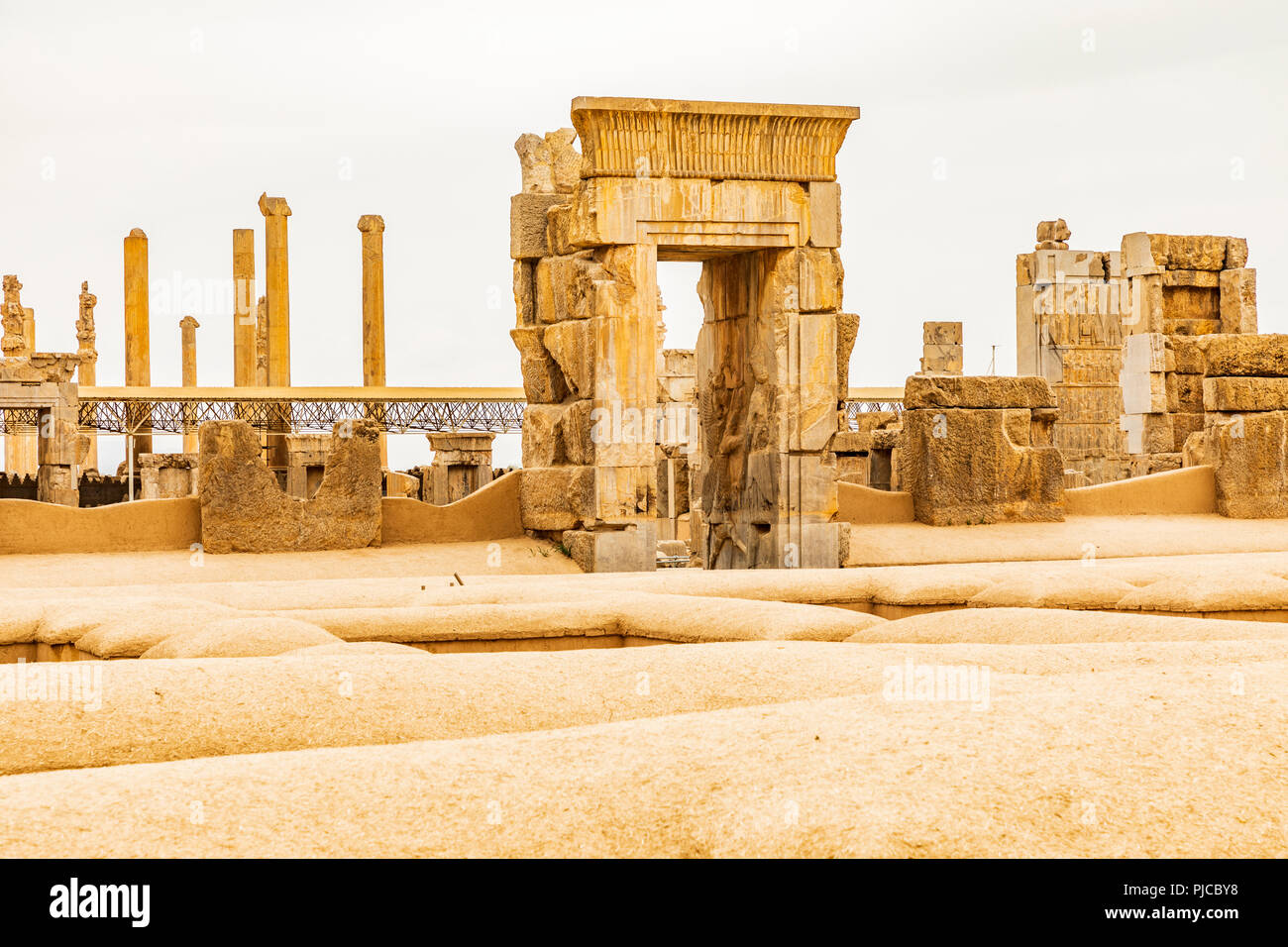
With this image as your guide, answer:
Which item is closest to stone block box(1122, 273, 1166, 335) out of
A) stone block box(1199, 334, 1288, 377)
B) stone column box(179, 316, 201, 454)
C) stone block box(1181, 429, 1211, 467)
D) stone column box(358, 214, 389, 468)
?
stone block box(1181, 429, 1211, 467)

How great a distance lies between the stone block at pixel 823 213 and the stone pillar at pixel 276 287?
90.5 ft

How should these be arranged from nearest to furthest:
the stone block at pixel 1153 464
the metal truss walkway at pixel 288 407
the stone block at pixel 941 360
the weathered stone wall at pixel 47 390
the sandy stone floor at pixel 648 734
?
the sandy stone floor at pixel 648 734 < the stone block at pixel 1153 464 < the stone block at pixel 941 360 < the weathered stone wall at pixel 47 390 < the metal truss walkway at pixel 288 407

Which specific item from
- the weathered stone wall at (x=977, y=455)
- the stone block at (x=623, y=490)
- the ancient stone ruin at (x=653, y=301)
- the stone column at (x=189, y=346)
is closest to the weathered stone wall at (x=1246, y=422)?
the weathered stone wall at (x=977, y=455)

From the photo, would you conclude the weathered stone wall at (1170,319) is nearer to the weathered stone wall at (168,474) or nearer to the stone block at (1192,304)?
the stone block at (1192,304)

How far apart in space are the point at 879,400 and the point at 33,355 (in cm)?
1929

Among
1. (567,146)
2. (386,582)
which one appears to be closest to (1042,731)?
(386,582)

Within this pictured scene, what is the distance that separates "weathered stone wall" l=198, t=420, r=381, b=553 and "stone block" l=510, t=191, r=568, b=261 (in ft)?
6.58

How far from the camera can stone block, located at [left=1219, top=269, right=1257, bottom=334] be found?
18.2 meters

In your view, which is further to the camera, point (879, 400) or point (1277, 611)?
point (879, 400)

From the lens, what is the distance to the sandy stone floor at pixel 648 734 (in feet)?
10.4

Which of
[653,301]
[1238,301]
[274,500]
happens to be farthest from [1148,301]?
[274,500]

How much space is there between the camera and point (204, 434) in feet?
36.3

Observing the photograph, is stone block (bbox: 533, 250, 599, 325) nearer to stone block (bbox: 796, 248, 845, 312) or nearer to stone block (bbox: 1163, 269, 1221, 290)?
stone block (bbox: 796, 248, 845, 312)
